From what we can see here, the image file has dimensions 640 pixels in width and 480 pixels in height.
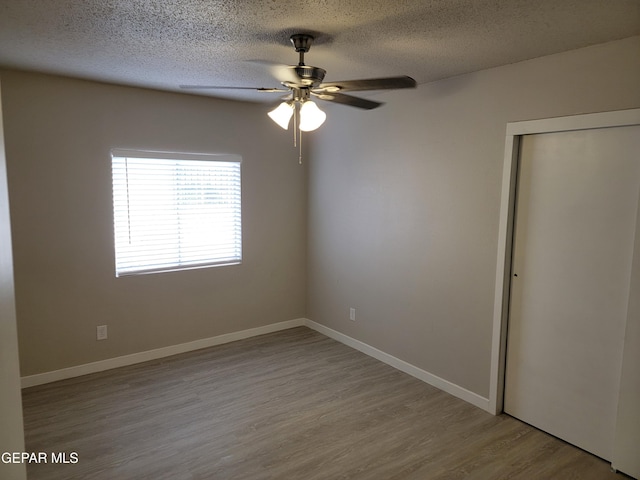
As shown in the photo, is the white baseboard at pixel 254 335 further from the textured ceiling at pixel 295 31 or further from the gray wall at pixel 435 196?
the textured ceiling at pixel 295 31

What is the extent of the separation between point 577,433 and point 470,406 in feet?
2.35

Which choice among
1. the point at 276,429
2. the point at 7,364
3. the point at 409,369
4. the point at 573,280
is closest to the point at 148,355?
the point at 276,429

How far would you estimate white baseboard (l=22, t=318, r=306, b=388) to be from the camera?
11.7 feet

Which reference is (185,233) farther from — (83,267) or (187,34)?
(187,34)

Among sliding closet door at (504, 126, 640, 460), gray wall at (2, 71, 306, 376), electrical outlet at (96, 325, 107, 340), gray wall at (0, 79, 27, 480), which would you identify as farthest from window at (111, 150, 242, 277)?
sliding closet door at (504, 126, 640, 460)

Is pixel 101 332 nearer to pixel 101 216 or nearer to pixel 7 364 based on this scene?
pixel 101 216

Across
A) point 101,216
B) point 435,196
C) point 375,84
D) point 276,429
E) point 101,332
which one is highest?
point 375,84

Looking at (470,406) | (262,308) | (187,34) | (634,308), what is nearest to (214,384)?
(262,308)

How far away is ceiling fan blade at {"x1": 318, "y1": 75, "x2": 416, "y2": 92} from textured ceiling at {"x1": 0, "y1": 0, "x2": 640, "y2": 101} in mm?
304

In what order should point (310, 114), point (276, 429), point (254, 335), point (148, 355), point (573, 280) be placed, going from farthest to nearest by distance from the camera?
point (254, 335), point (148, 355), point (276, 429), point (573, 280), point (310, 114)

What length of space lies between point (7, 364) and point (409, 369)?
3018 mm

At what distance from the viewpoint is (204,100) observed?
4.14 metres

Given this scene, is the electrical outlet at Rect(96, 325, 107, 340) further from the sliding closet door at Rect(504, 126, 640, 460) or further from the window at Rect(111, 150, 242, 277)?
the sliding closet door at Rect(504, 126, 640, 460)

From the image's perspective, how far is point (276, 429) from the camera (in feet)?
9.70
